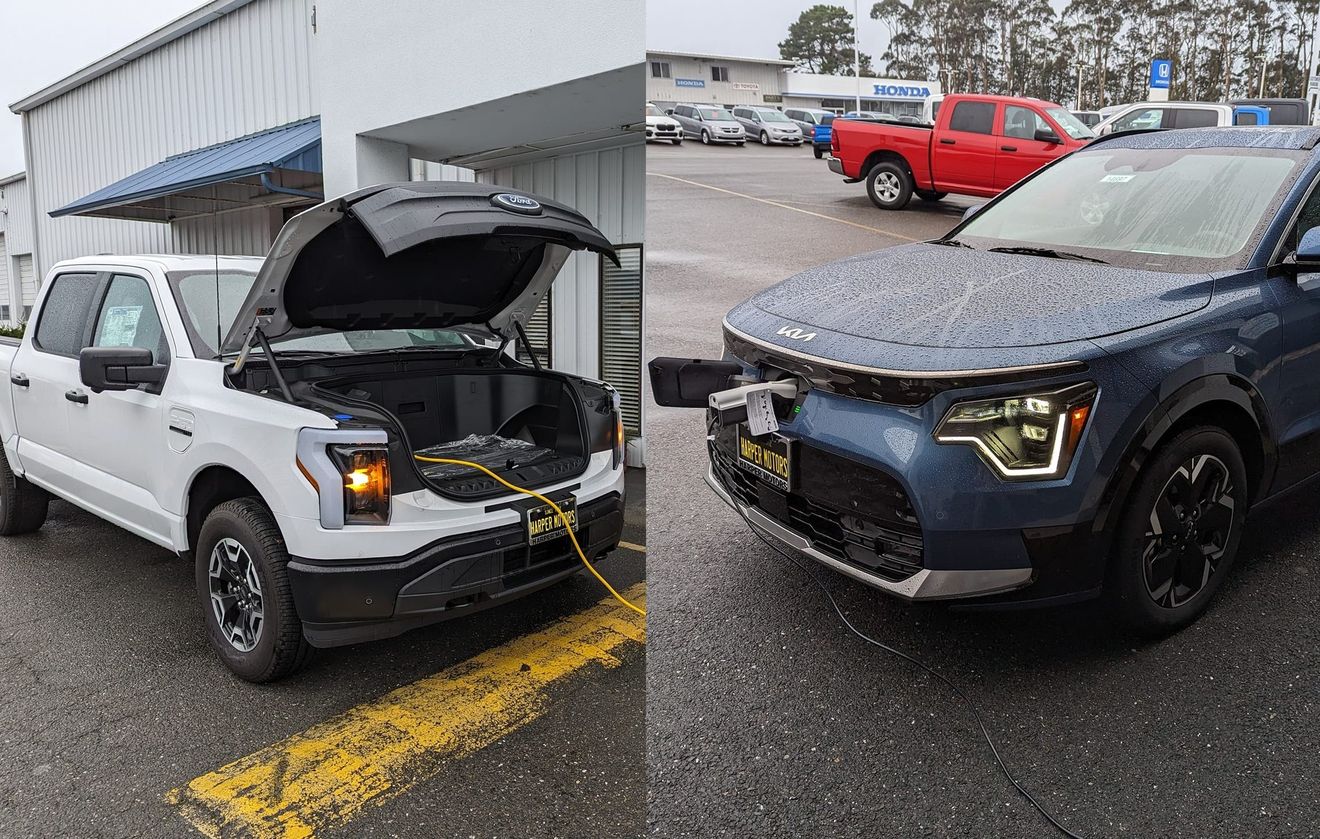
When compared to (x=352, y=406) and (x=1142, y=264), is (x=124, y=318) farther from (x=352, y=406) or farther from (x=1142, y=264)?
(x=1142, y=264)

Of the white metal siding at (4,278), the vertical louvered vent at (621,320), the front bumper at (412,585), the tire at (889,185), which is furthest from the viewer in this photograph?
the white metal siding at (4,278)

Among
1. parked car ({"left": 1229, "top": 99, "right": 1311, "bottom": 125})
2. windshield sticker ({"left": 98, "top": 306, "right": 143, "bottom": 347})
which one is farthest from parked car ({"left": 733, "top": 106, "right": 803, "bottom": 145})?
windshield sticker ({"left": 98, "top": 306, "right": 143, "bottom": 347})

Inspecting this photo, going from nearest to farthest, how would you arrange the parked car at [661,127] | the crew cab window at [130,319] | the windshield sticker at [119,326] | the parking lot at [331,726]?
the parked car at [661,127], the parking lot at [331,726], the crew cab window at [130,319], the windshield sticker at [119,326]

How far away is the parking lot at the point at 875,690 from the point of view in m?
1.00

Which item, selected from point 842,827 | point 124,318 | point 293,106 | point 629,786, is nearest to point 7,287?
point 293,106

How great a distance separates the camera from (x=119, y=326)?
340cm

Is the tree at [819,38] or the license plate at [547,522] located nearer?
the tree at [819,38]

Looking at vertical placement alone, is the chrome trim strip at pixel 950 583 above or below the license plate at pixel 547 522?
above

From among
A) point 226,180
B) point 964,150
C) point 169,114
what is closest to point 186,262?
point 964,150

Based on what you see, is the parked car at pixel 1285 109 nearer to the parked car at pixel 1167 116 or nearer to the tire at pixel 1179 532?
the parked car at pixel 1167 116

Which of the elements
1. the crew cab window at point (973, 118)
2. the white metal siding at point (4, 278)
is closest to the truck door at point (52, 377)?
the crew cab window at point (973, 118)

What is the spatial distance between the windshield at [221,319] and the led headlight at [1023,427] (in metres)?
2.35

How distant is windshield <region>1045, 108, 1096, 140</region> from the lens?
1803mm

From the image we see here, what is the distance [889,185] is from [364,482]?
152 centimetres
